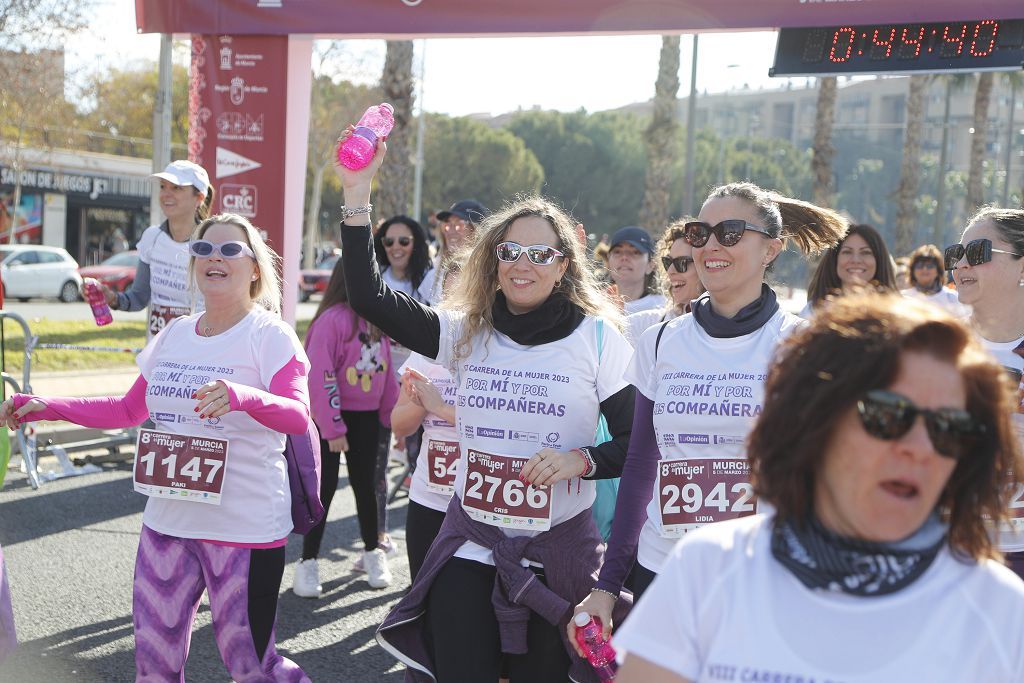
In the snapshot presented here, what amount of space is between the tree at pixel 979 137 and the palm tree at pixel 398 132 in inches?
781

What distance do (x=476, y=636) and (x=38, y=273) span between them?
2830cm

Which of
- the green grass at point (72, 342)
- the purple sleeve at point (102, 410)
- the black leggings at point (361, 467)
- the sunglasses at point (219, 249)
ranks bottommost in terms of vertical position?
the green grass at point (72, 342)

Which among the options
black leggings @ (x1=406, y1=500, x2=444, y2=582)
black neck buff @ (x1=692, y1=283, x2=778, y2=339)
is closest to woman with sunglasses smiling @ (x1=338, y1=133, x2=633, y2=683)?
black neck buff @ (x1=692, y1=283, x2=778, y2=339)

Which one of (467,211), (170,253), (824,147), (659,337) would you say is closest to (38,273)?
(824,147)

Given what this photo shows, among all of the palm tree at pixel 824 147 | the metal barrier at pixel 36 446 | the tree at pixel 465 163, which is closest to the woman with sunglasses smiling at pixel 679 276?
the metal barrier at pixel 36 446

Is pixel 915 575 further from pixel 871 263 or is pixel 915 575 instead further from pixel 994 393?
pixel 871 263

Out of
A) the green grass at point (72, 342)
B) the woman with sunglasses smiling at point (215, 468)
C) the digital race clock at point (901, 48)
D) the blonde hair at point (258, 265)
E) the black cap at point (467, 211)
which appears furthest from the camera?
the green grass at point (72, 342)

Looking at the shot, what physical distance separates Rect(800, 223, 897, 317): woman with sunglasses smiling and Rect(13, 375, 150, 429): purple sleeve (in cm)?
326

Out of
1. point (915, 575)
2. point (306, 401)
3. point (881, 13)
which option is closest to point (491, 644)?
point (306, 401)

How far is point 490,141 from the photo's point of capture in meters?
63.0

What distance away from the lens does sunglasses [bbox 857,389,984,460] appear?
162 centimetres

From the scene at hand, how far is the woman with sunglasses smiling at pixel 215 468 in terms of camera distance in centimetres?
395

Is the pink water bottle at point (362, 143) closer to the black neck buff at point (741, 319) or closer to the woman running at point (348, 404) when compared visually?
the black neck buff at point (741, 319)

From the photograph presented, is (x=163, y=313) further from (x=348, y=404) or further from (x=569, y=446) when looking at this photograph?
(x=569, y=446)
